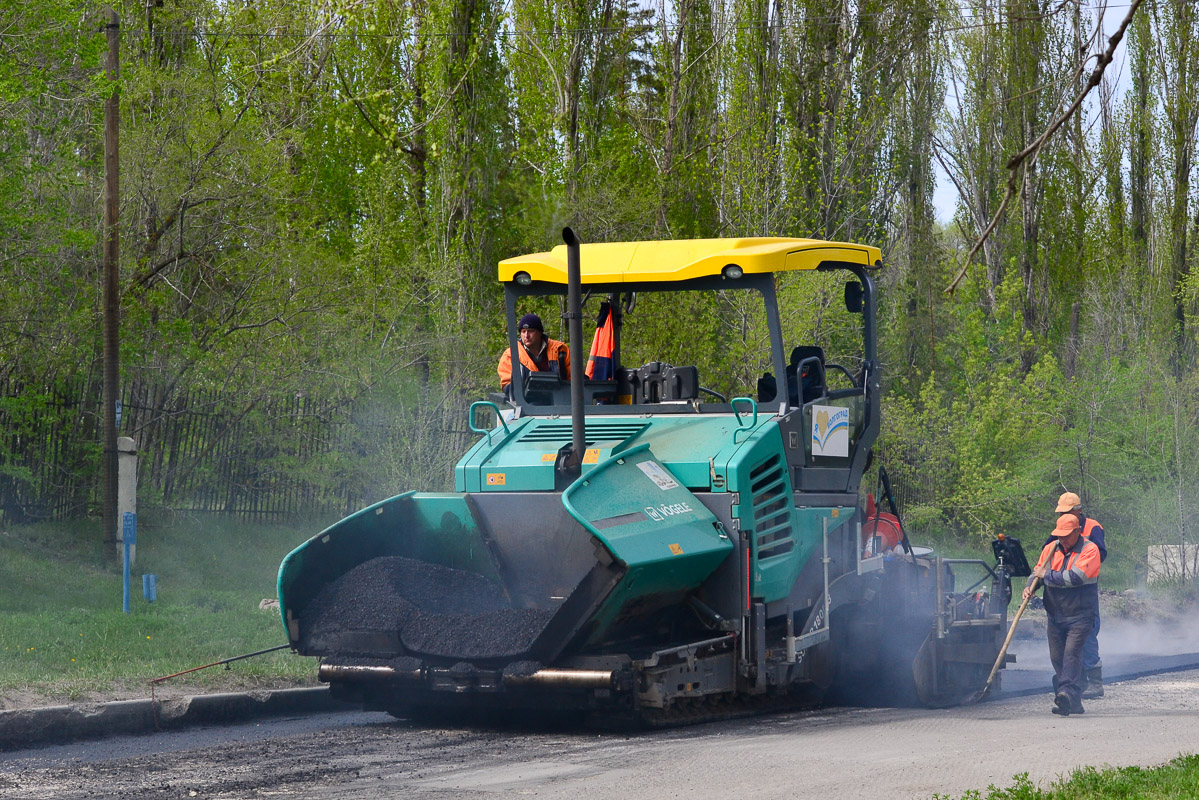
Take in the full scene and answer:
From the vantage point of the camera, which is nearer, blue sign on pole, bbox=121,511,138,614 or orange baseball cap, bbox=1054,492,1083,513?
orange baseball cap, bbox=1054,492,1083,513

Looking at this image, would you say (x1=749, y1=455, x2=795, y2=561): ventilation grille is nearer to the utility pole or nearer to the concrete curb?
the concrete curb

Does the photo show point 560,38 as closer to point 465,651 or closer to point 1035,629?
point 1035,629

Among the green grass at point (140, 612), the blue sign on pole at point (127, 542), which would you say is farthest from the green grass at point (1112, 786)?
the blue sign on pole at point (127, 542)

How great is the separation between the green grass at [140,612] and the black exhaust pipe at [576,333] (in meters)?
2.99

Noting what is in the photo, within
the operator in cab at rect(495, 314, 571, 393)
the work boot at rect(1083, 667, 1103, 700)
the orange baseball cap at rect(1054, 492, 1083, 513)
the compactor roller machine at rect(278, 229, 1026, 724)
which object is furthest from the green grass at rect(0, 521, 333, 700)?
the work boot at rect(1083, 667, 1103, 700)

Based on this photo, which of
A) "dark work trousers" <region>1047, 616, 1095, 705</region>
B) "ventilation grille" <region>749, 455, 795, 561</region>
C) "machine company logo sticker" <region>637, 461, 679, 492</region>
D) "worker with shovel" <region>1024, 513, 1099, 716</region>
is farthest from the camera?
"worker with shovel" <region>1024, 513, 1099, 716</region>

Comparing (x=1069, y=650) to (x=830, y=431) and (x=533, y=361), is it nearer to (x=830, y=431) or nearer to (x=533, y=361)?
(x=830, y=431)

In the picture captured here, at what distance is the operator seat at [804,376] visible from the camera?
9.13 metres

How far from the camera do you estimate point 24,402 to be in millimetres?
16406

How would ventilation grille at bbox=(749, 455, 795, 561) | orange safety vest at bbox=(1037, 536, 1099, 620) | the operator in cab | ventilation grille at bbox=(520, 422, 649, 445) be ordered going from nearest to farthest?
ventilation grille at bbox=(749, 455, 795, 561) → ventilation grille at bbox=(520, 422, 649, 445) → the operator in cab → orange safety vest at bbox=(1037, 536, 1099, 620)

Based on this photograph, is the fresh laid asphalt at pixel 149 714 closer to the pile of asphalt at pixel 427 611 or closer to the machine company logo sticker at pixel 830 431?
the pile of asphalt at pixel 427 611

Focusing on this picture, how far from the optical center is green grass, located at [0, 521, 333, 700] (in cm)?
940

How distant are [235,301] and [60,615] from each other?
7.51 metres

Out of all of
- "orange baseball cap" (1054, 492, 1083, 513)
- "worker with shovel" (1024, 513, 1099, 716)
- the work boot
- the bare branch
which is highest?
the bare branch
